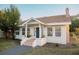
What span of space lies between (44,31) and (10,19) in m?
0.60

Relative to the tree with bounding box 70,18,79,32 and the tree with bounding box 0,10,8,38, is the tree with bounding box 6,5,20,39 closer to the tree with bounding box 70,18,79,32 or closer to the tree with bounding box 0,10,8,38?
the tree with bounding box 0,10,8,38

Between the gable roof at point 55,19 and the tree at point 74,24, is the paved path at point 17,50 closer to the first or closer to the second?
the gable roof at point 55,19

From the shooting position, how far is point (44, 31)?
3.56 m

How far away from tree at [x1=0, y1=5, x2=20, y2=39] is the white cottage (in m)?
0.11

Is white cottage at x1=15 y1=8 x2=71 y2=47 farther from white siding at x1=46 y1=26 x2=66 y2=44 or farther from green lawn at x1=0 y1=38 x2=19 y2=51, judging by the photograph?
green lawn at x1=0 y1=38 x2=19 y2=51

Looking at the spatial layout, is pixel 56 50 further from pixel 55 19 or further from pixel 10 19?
pixel 10 19

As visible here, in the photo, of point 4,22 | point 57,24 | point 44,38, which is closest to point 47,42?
point 44,38

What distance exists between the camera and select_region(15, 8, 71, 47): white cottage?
3.48 metres

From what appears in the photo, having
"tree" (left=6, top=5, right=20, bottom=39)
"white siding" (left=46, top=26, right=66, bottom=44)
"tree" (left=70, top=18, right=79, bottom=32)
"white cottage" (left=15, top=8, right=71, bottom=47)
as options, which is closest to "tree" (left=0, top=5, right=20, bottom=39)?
"tree" (left=6, top=5, right=20, bottom=39)

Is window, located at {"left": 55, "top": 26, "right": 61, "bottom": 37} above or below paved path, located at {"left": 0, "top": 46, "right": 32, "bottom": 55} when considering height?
above

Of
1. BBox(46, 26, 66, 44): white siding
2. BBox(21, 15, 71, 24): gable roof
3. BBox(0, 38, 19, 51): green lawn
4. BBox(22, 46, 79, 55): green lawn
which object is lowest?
BBox(22, 46, 79, 55): green lawn

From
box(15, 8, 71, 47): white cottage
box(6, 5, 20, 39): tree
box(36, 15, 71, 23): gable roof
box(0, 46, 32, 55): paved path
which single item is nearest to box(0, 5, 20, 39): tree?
box(6, 5, 20, 39): tree

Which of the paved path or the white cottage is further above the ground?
the white cottage

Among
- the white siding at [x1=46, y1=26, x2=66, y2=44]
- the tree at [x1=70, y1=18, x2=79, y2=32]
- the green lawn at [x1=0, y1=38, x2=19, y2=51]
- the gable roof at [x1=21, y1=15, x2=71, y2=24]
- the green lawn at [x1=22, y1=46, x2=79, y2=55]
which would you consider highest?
the gable roof at [x1=21, y1=15, x2=71, y2=24]
